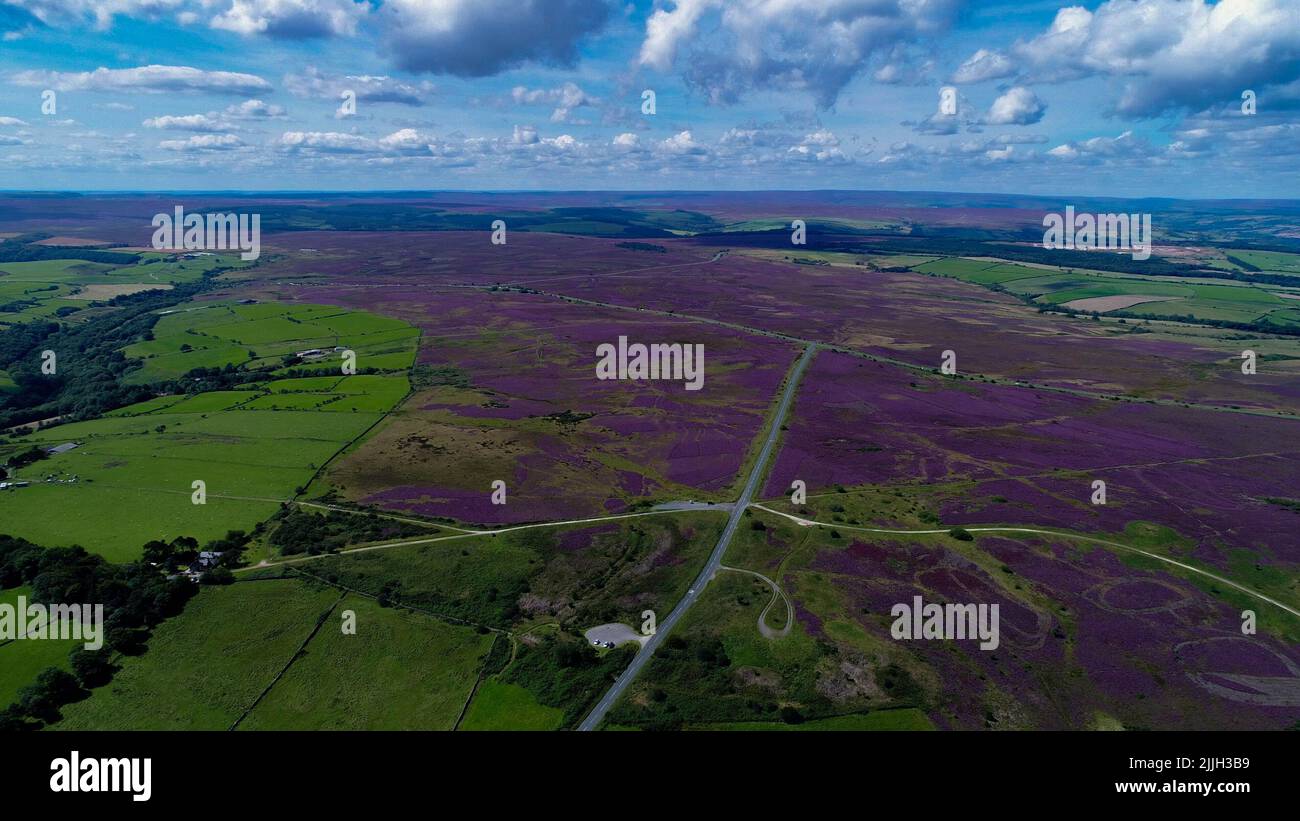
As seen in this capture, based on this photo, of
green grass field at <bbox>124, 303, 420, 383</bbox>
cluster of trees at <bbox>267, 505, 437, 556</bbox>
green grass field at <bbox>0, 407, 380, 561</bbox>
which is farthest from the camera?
green grass field at <bbox>124, 303, 420, 383</bbox>

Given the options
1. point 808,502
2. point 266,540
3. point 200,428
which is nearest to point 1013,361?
point 808,502

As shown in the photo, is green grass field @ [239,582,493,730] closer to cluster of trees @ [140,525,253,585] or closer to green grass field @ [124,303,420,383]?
cluster of trees @ [140,525,253,585]

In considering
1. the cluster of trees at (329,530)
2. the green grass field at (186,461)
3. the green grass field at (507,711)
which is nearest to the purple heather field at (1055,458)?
the green grass field at (507,711)

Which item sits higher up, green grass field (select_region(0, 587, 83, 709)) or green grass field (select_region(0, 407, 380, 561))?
green grass field (select_region(0, 407, 380, 561))

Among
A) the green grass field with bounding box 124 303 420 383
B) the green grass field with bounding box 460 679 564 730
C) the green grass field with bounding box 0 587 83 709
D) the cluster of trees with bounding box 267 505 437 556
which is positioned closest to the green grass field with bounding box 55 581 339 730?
the green grass field with bounding box 0 587 83 709

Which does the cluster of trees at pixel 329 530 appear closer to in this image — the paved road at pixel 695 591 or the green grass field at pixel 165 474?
the green grass field at pixel 165 474

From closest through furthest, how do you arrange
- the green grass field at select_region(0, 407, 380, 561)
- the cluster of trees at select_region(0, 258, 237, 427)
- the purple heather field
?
the green grass field at select_region(0, 407, 380, 561), the purple heather field, the cluster of trees at select_region(0, 258, 237, 427)

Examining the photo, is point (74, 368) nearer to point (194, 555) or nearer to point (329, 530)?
point (194, 555)
